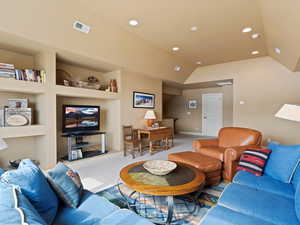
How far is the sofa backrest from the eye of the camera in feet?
9.87

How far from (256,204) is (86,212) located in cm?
140

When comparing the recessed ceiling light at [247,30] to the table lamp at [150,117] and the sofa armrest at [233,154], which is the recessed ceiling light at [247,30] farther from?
the table lamp at [150,117]

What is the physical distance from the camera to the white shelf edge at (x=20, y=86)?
2668mm

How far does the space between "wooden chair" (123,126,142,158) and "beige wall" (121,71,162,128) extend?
0.79 ft

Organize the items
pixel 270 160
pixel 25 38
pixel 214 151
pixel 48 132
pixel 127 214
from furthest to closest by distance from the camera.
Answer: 1. pixel 48 132
2. pixel 214 151
3. pixel 25 38
4. pixel 270 160
5. pixel 127 214

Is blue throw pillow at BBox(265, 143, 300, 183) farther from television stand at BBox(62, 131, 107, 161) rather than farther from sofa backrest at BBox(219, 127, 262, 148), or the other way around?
television stand at BBox(62, 131, 107, 161)

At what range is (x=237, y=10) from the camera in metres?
2.74

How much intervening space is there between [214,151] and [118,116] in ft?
8.79

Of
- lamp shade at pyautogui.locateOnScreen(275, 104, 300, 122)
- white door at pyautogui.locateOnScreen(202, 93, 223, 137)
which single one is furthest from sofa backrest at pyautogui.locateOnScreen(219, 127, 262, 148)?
white door at pyautogui.locateOnScreen(202, 93, 223, 137)

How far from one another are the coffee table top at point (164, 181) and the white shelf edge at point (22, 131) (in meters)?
2.05

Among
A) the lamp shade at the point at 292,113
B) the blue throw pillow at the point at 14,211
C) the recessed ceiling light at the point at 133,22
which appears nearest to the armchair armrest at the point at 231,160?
the lamp shade at the point at 292,113

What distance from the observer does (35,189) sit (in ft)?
3.49

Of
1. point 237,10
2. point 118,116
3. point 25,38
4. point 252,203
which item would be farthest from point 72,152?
point 237,10

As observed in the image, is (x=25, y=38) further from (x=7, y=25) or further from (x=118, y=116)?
(x=118, y=116)
